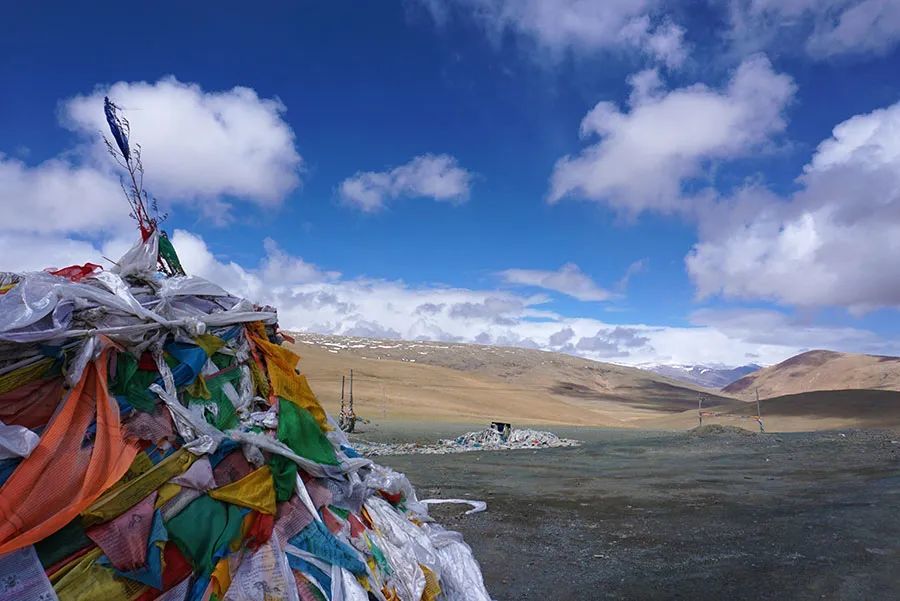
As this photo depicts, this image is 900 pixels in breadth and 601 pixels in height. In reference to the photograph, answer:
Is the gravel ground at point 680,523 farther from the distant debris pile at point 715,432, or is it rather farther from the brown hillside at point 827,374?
the brown hillside at point 827,374

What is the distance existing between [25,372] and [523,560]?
5.52 meters

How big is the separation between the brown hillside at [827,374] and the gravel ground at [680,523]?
8885cm

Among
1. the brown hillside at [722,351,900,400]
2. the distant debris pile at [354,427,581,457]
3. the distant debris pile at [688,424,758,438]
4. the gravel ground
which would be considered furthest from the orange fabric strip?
the brown hillside at [722,351,900,400]

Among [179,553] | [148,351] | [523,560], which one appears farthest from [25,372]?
[523,560]

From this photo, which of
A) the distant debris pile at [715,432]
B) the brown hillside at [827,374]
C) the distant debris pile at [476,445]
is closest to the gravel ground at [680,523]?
the distant debris pile at [476,445]

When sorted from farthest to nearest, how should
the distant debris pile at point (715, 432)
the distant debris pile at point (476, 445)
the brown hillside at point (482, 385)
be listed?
the brown hillside at point (482, 385)
the distant debris pile at point (715, 432)
the distant debris pile at point (476, 445)

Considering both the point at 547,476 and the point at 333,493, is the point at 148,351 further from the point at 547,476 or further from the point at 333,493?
the point at 547,476

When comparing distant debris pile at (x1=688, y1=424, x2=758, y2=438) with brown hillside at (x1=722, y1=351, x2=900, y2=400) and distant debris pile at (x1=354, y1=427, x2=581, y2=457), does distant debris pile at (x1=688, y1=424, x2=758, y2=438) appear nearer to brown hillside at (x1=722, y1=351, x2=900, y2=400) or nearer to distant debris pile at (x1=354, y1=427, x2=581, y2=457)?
distant debris pile at (x1=354, y1=427, x2=581, y2=457)

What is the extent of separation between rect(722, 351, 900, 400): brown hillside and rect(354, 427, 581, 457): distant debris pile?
8132 centimetres

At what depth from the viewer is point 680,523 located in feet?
30.3

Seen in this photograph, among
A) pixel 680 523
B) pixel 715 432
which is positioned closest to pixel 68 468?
pixel 680 523

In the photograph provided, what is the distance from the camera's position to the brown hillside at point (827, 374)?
368ft

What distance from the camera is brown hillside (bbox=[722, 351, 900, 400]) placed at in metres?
112

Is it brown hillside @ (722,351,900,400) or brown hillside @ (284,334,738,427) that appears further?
brown hillside @ (722,351,900,400)
